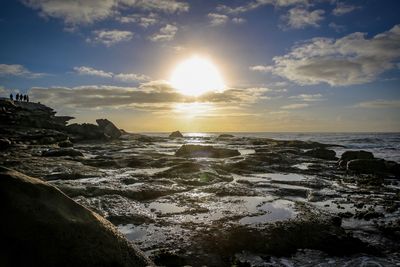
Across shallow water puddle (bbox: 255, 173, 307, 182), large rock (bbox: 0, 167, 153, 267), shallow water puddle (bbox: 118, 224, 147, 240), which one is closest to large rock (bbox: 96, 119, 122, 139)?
shallow water puddle (bbox: 255, 173, 307, 182)

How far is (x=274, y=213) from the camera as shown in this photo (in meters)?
14.1

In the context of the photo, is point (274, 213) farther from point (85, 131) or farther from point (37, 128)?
point (85, 131)

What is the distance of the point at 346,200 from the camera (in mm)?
17844

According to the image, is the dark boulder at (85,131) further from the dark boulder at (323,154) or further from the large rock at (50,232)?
the large rock at (50,232)

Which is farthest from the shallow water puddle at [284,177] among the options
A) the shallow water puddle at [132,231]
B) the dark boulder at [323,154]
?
the dark boulder at [323,154]

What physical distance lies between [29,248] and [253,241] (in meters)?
7.16

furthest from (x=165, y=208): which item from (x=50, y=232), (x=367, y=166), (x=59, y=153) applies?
(x=367, y=166)

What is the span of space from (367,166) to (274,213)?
22901 mm

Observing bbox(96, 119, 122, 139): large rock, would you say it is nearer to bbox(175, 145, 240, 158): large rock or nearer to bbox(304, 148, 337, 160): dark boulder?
bbox(175, 145, 240, 158): large rock

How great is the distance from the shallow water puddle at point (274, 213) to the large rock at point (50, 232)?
6.65m

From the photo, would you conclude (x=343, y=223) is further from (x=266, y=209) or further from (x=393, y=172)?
(x=393, y=172)

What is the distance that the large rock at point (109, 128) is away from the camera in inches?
3278

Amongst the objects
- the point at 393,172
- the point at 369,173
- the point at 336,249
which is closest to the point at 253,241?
the point at 336,249

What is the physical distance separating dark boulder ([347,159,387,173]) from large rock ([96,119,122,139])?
6328 cm
